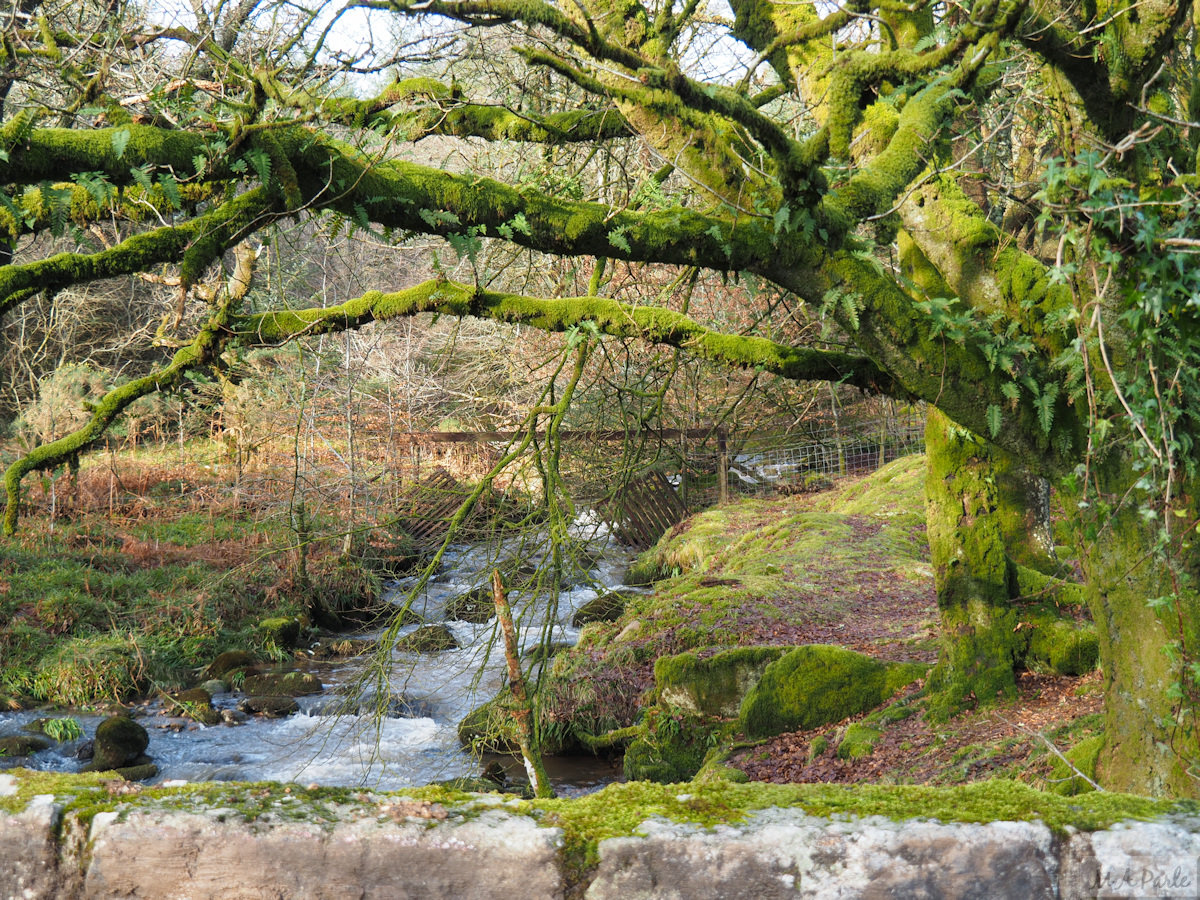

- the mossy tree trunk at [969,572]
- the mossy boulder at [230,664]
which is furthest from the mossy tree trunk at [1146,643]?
the mossy boulder at [230,664]

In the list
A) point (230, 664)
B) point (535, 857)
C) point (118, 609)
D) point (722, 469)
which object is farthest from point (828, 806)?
point (722, 469)

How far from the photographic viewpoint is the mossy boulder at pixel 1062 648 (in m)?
6.37

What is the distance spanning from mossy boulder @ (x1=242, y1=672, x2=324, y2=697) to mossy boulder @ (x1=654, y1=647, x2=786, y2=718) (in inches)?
181

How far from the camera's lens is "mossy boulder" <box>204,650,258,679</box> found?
11.2m

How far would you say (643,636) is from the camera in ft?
31.5

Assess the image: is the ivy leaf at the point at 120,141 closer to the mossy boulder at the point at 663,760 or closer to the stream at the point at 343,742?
the stream at the point at 343,742

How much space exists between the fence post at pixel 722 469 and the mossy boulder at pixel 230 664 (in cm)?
847

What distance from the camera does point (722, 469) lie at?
1698 centimetres

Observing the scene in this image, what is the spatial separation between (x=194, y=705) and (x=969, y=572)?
798 centimetres

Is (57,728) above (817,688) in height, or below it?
below

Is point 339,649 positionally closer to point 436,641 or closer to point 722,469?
point 436,641

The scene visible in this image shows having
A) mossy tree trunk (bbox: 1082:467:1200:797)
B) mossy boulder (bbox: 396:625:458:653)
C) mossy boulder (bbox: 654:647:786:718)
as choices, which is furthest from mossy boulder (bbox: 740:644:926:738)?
mossy boulder (bbox: 396:625:458:653)

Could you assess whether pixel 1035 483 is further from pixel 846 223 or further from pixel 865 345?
pixel 846 223

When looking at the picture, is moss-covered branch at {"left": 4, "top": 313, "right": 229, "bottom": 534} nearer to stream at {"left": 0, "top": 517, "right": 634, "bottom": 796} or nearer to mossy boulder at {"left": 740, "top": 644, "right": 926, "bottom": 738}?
stream at {"left": 0, "top": 517, "right": 634, "bottom": 796}
